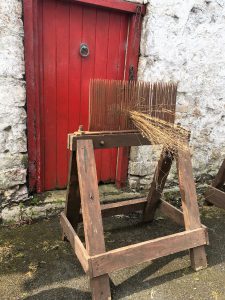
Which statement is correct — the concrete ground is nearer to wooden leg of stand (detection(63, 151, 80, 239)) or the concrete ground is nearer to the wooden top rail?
wooden leg of stand (detection(63, 151, 80, 239))

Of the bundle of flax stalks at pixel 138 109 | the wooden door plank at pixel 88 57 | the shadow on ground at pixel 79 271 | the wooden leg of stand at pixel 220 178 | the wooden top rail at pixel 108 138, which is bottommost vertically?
the shadow on ground at pixel 79 271

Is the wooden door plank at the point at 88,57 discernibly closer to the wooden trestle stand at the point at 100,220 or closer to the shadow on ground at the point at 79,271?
the wooden trestle stand at the point at 100,220

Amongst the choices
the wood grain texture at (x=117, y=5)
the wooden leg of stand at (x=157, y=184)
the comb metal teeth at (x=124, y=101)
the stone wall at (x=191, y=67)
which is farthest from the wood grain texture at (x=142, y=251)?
the wood grain texture at (x=117, y=5)

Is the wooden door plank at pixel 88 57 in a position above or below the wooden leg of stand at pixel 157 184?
above

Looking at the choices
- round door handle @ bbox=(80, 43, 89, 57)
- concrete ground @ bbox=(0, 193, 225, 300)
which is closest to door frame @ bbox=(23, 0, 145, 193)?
round door handle @ bbox=(80, 43, 89, 57)

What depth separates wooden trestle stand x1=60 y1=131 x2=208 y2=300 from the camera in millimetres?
2303

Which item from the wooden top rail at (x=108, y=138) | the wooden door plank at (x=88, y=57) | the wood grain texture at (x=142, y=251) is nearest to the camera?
the wood grain texture at (x=142, y=251)

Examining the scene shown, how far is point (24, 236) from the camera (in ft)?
10.6

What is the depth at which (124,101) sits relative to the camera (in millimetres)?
2514

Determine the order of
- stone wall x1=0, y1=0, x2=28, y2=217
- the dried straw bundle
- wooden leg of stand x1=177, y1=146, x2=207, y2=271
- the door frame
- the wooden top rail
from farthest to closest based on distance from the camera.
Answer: the door frame, stone wall x1=0, y1=0, x2=28, y2=217, wooden leg of stand x1=177, y1=146, x2=207, y2=271, the dried straw bundle, the wooden top rail

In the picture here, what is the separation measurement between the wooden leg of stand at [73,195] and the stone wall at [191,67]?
1.29 metres

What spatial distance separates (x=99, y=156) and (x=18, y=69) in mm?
1511

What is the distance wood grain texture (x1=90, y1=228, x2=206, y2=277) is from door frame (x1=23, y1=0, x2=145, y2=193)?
5.12ft

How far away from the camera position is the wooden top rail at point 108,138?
7.87 feet
